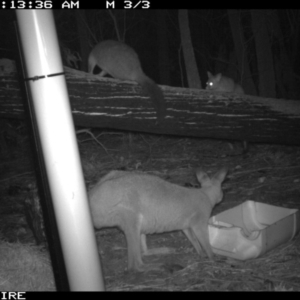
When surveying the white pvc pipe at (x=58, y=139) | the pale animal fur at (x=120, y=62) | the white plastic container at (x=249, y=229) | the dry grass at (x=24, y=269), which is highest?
the pale animal fur at (x=120, y=62)

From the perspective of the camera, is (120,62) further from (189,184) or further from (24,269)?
(24,269)

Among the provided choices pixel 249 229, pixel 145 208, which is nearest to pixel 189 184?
pixel 249 229

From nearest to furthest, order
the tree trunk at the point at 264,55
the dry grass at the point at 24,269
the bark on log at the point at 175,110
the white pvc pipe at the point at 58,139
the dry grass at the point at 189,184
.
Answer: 1. the white pvc pipe at the point at 58,139
2. the dry grass at the point at 24,269
3. the dry grass at the point at 189,184
4. the bark on log at the point at 175,110
5. the tree trunk at the point at 264,55

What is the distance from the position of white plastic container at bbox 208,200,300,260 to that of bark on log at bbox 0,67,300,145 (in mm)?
890

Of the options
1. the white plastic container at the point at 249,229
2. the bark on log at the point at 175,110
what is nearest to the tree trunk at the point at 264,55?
the bark on log at the point at 175,110

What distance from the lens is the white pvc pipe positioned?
2.24m

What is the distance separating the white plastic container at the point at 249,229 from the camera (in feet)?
14.7

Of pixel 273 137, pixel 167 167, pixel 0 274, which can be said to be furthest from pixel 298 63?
pixel 0 274

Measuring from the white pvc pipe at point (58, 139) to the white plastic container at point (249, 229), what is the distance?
2.53 metres

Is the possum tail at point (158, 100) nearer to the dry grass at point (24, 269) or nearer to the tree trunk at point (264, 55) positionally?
the dry grass at point (24, 269)

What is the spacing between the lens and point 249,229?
534cm

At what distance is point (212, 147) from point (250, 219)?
4.67 meters

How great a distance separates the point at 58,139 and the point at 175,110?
292 cm

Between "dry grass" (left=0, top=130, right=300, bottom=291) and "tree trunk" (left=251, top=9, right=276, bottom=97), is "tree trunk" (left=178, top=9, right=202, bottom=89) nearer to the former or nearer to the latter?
"dry grass" (left=0, top=130, right=300, bottom=291)
